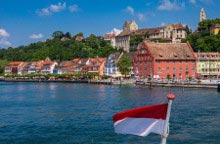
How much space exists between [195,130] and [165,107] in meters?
22.8

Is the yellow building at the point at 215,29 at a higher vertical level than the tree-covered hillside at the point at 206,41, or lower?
higher

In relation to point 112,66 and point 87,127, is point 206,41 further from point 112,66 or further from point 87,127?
point 87,127

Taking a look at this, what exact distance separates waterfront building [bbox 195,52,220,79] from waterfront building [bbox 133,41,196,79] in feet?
13.4

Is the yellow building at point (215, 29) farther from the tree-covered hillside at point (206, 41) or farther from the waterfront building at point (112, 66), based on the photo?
the waterfront building at point (112, 66)

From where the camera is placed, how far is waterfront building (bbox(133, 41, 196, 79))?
123 m

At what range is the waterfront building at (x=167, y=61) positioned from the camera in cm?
12288

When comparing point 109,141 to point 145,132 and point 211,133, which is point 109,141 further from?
point 145,132

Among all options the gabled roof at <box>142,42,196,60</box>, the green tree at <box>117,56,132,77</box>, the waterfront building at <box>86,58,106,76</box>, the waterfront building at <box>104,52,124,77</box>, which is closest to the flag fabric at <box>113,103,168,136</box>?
the gabled roof at <box>142,42,196,60</box>

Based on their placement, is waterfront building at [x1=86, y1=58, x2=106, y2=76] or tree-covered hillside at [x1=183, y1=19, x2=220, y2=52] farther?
waterfront building at [x1=86, y1=58, x2=106, y2=76]

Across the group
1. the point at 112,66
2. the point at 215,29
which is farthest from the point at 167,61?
the point at 215,29

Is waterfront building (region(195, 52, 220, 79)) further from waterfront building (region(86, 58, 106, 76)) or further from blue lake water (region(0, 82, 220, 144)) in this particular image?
blue lake water (region(0, 82, 220, 144))

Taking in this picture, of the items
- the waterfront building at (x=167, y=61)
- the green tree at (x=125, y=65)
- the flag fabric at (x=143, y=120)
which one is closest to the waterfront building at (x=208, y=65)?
the waterfront building at (x=167, y=61)

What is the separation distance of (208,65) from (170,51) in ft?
48.2

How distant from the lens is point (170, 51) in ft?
412
